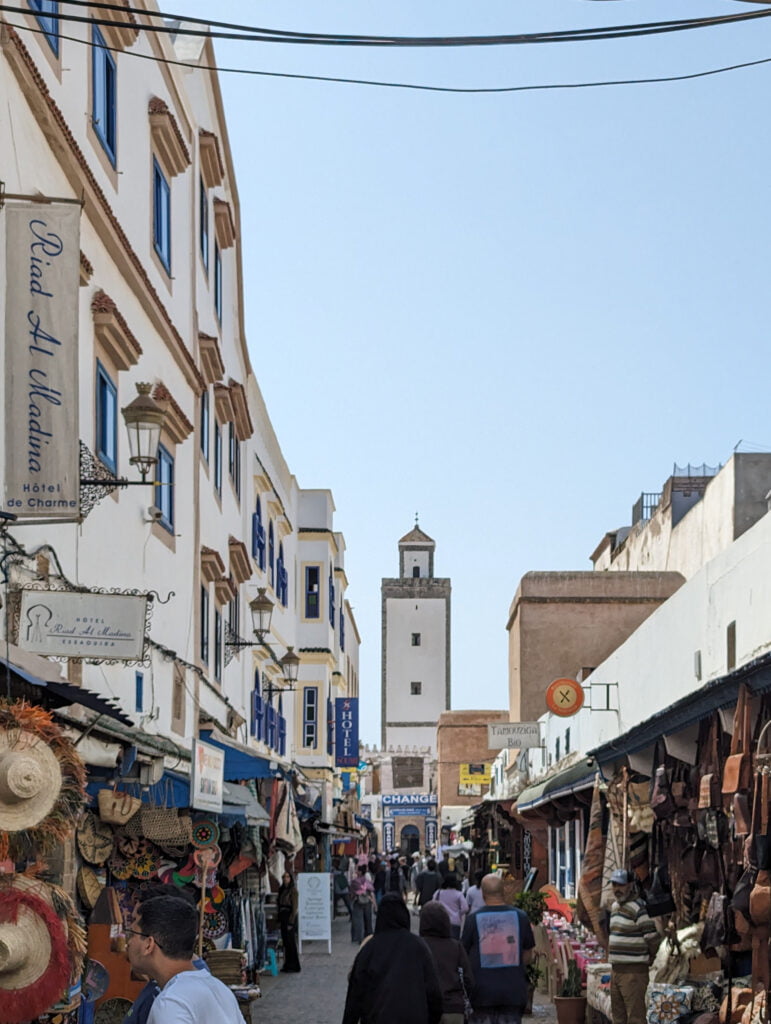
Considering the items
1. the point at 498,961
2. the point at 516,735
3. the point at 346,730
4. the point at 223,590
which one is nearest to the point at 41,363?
the point at 498,961

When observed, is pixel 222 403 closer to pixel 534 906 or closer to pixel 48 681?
pixel 534 906

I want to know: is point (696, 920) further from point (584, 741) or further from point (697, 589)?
point (584, 741)

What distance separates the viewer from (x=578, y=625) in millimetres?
35438

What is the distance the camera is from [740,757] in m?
8.69

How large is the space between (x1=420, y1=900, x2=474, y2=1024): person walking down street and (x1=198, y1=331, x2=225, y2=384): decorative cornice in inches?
433

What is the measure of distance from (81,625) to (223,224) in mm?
13506

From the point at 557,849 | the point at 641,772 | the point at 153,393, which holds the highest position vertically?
the point at 153,393

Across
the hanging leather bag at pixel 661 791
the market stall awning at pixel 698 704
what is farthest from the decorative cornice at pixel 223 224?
the hanging leather bag at pixel 661 791

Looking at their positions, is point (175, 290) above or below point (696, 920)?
above

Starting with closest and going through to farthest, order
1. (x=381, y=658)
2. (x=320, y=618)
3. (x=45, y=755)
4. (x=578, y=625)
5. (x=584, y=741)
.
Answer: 1. (x=45, y=755)
2. (x=584, y=741)
3. (x=578, y=625)
4. (x=320, y=618)
5. (x=381, y=658)

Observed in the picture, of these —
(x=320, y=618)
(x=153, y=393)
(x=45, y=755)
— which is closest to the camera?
(x=45, y=755)

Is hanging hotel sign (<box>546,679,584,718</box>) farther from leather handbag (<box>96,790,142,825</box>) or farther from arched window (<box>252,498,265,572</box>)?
leather handbag (<box>96,790,142,825</box>)

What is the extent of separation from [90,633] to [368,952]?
9.09 feet

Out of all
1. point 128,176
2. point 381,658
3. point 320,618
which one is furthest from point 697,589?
point 381,658
